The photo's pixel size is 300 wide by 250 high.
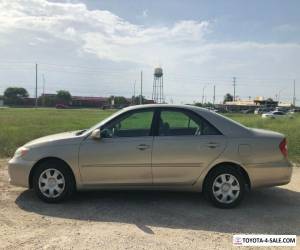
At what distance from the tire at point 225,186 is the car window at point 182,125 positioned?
0.63m

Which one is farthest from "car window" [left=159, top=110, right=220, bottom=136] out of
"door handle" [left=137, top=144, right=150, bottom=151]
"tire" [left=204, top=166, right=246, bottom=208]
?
"tire" [left=204, top=166, right=246, bottom=208]

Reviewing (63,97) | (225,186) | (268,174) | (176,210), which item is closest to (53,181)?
(176,210)

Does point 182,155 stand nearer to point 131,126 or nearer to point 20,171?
point 131,126

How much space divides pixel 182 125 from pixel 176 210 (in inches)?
51.9

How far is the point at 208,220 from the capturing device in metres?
6.56

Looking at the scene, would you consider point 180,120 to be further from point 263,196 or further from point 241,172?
point 263,196

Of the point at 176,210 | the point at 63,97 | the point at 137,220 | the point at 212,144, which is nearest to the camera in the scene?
the point at 137,220

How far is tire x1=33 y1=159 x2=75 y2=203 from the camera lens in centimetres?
726

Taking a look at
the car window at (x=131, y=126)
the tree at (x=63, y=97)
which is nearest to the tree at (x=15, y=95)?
the tree at (x=63, y=97)

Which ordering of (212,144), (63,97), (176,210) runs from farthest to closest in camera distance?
1. (63,97)
2. (212,144)
3. (176,210)

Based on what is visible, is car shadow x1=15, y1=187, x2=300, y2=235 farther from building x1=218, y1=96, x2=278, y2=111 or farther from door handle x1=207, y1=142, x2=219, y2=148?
building x1=218, y1=96, x2=278, y2=111

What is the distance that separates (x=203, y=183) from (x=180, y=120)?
1054 millimetres

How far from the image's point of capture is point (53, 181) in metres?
7.30

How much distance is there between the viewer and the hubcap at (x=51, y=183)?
23.9 feet
